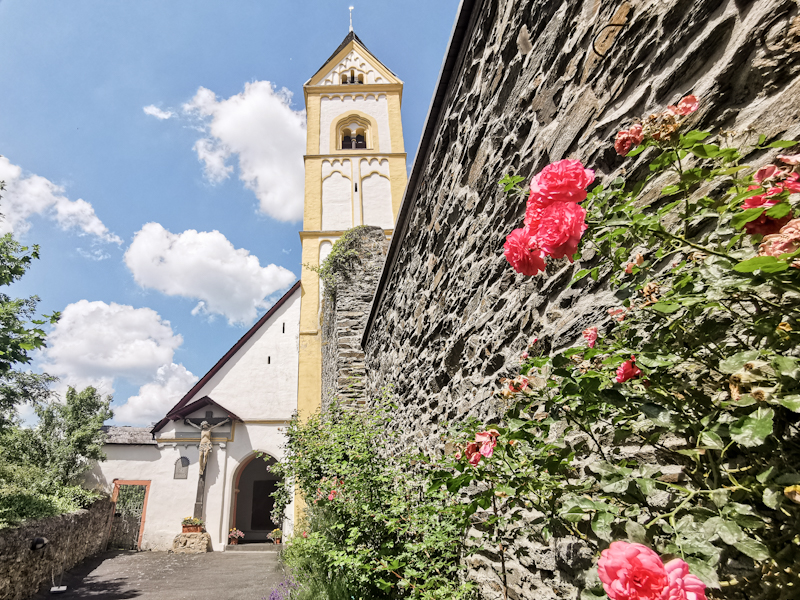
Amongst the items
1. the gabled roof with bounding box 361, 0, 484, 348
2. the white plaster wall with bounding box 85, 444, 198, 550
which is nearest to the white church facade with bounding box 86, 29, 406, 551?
the white plaster wall with bounding box 85, 444, 198, 550

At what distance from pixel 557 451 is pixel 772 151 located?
87cm

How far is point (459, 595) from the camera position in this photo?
7.33ft

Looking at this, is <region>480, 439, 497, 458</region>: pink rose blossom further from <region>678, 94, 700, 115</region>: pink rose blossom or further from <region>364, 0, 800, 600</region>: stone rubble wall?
<region>678, 94, 700, 115</region>: pink rose blossom

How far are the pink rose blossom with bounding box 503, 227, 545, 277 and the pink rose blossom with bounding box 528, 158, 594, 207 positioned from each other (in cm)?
9

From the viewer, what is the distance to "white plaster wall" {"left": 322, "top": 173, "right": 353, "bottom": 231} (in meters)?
13.4

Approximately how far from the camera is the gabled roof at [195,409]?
541 inches

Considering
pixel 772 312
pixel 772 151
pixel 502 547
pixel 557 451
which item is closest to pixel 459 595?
pixel 502 547

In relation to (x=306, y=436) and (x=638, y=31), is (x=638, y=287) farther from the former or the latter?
(x=306, y=436)

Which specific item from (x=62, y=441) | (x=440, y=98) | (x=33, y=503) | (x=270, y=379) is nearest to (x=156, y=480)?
(x=62, y=441)

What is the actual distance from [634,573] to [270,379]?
15.2 meters

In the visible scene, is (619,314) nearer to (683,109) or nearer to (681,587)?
(683,109)

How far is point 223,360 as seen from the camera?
1503cm

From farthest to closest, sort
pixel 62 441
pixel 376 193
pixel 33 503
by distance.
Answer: pixel 376 193 → pixel 62 441 → pixel 33 503

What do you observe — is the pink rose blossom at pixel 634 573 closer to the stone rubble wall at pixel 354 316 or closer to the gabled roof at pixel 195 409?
the stone rubble wall at pixel 354 316
